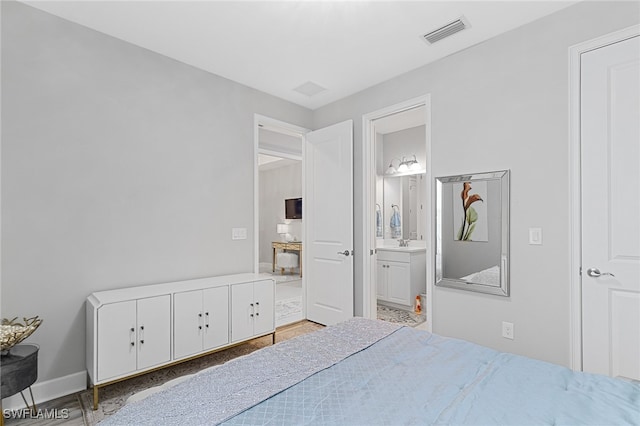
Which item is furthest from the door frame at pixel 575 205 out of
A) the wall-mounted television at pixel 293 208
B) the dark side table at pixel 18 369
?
the wall-mounted television at pixel 293 208

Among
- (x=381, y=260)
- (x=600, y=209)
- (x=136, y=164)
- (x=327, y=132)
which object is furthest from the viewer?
(x=381, y=260)

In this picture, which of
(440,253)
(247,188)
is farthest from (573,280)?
(247,188)

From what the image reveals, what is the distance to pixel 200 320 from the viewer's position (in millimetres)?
2588

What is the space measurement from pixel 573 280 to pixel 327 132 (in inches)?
106

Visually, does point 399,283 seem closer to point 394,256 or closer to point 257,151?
point 394,256

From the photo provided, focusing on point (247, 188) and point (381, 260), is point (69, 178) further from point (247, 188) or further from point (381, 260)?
point (381, 260)

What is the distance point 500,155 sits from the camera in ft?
8.19

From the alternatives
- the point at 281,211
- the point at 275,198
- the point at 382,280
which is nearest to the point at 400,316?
the point at 382,280

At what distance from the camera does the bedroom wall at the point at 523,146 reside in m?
2.19

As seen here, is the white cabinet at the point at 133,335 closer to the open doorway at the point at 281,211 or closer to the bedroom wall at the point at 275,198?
the open doorway at the point at 281,211

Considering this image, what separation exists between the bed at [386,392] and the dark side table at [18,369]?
1273 millimetres

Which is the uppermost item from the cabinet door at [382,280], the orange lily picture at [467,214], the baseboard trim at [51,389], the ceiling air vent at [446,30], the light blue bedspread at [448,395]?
the ceiling air vent at [446,30]

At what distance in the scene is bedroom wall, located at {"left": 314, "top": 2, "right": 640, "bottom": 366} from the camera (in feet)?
7.20

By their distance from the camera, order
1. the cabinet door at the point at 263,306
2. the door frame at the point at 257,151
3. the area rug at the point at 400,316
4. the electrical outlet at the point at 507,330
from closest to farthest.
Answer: the electrical outlet at the point at 507,330, the cabinet door at the point at 263,306, the door frame at the point at 257,151, the area rug at the point at 400,316
